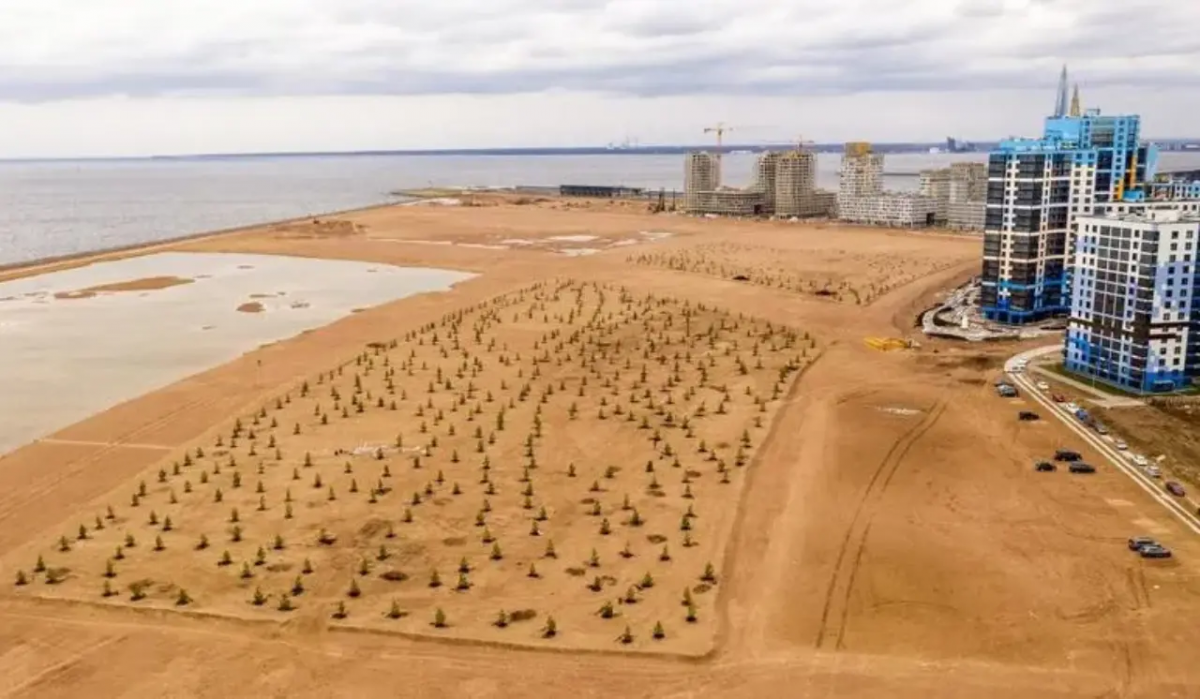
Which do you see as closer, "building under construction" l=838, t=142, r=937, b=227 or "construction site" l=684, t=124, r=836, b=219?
"building under construction" l=838, t=142, r=937, b=227

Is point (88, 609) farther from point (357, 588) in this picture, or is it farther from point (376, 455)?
point (376, 455)

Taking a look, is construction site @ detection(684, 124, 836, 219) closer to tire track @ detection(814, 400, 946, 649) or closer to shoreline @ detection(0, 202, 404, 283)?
shoreline @ detection(0, 202, 404, 283)

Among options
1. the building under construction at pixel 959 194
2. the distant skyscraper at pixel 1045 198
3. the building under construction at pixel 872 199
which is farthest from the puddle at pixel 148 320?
the building under construction at pixel 959 194

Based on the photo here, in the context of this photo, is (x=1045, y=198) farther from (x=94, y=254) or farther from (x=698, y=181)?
(x=698, y=181)

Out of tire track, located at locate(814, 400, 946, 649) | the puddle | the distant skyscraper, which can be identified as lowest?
tire track, located at locate(814, 400, 946, 649)

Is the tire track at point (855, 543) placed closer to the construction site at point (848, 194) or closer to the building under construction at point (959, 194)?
the building under construction at point (959, 194)

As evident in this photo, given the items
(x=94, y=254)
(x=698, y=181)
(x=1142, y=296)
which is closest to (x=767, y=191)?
(x=698, y=181)

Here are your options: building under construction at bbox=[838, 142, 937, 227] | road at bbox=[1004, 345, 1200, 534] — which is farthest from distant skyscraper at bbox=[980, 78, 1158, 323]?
building under construction at bbox=[838, 142, 937, 227]
